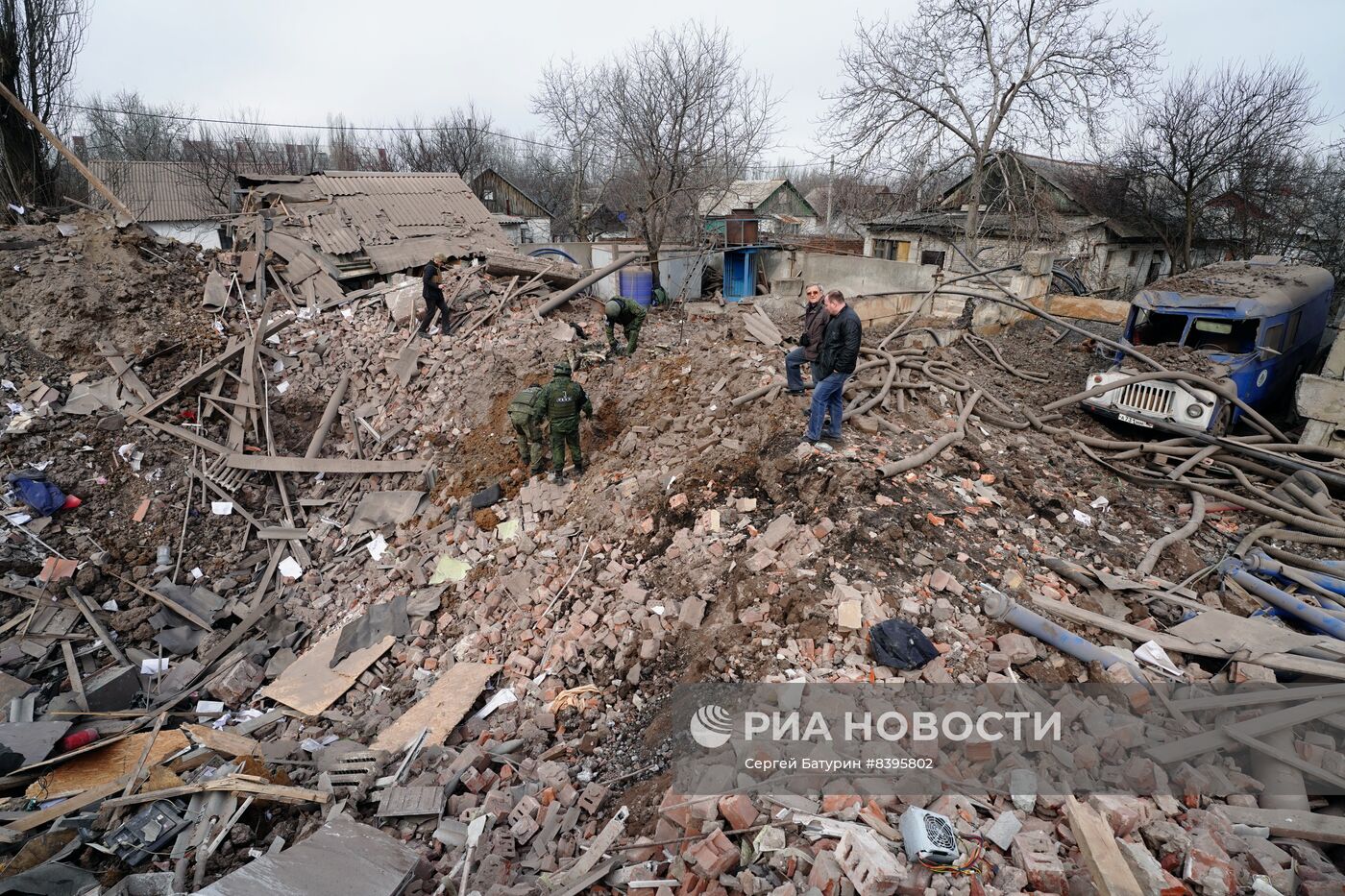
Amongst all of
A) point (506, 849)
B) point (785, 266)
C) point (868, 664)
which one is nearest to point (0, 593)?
point (506, 849)

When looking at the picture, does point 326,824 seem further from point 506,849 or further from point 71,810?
point 71,810

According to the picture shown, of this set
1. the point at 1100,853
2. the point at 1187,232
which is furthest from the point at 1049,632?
the point at 1187,232

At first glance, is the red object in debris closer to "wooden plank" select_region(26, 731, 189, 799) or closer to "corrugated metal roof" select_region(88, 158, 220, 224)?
"wooden plank" select_region(26, 731, 189, 799)

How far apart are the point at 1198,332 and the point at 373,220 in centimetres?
1553

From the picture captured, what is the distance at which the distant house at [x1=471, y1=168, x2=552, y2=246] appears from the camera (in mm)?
32312

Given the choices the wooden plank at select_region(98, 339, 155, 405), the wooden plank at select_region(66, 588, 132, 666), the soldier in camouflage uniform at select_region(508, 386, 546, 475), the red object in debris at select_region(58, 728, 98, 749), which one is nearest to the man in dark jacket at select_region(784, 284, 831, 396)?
the soldier in camouflage uniform at select_region(508, 386, 546, 475)

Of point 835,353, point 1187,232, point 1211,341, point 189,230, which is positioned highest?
point 189,230

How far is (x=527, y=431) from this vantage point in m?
7.27

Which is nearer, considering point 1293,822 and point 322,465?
point 1293,822

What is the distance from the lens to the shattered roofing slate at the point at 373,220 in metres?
12.6

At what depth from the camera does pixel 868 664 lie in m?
4.18

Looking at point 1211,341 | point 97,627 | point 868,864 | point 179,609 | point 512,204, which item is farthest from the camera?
point 512,204

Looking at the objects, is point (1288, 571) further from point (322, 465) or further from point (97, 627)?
point (97, 627)

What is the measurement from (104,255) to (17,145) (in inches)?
184
